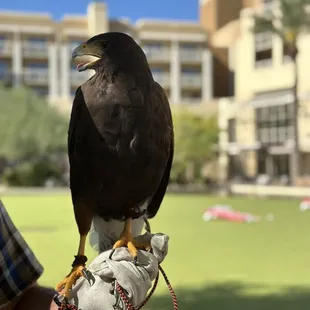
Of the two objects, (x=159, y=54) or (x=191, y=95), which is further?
(x=191, y=95)

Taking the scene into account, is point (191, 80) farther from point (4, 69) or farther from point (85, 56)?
point (85, 56)

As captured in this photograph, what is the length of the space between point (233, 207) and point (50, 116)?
10472mm

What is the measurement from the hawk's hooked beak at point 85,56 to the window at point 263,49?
22718 millimetres

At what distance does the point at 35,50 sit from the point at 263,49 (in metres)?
13.5

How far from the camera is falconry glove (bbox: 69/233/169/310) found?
39.4 inches

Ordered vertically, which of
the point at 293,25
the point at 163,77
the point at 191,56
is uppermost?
the point at 191,56

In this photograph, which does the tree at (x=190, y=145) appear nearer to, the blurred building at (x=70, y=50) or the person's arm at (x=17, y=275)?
the blurred building at (x=70, y=50)

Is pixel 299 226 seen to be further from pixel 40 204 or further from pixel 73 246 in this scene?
pixel 40 204

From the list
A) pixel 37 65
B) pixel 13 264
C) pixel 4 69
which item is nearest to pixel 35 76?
pixel 37 65

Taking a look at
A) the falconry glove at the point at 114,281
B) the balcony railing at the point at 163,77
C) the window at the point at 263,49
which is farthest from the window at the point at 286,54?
the falconry glove at the point at 114,281

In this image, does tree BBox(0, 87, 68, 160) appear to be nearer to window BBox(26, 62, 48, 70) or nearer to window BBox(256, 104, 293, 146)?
window BBox(256, 104, 293, 146)

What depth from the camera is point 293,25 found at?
666 inches

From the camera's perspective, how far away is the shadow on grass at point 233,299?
413 centimetres

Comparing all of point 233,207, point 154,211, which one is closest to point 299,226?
point 233,207
